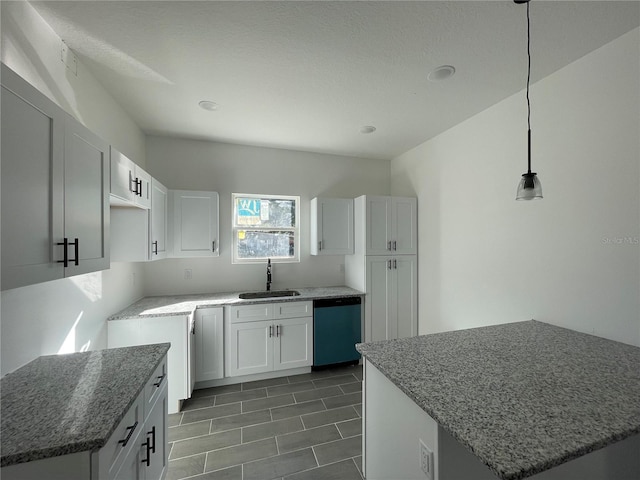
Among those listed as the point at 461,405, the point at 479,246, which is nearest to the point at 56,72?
the point at 461,405

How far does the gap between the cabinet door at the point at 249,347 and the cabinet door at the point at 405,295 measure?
5.21 feet

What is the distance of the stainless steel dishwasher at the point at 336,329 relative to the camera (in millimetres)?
3169

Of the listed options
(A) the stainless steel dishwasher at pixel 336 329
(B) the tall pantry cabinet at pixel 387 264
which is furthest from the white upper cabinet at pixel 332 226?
(A) the stainless steel dishwasher at pixel 336 329

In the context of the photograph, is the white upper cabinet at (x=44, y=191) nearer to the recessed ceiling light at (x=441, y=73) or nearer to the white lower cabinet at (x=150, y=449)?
the white lower cabinet at (x=150, y=449)

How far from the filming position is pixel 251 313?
2.93 m

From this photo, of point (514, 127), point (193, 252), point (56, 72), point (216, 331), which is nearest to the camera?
point (56, 72)

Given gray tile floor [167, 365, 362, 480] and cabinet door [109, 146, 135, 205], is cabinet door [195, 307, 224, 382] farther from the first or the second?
cabinet door [109, 146, 135, 205]

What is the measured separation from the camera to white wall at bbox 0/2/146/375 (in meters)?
1.29

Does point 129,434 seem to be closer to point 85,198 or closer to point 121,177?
point 85,198

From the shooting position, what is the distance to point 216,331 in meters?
2.83

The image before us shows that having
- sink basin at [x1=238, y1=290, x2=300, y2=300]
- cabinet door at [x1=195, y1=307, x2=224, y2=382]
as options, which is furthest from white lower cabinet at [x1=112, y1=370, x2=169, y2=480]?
sink basin at [x1=238, y1=290, x2=300, y2=300]

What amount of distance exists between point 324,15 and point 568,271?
2.33 meters

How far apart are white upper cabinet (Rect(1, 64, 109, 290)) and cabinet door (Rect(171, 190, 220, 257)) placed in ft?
5.08

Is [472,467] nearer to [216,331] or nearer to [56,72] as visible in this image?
[216,331]
